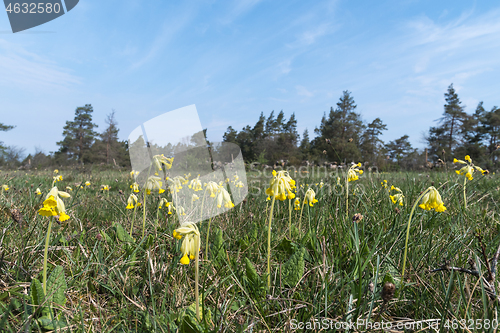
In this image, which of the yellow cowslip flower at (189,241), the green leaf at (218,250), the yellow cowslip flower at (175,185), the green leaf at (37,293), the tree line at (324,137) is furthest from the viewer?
the tree line at (324,137)

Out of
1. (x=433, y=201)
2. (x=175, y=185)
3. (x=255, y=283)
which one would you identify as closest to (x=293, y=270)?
(x=255, y=283)

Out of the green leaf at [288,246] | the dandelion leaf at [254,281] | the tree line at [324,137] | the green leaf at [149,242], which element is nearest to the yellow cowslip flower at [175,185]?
the green leaf at [149,242]

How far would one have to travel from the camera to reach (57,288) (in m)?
1.48

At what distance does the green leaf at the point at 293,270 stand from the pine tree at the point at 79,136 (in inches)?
2259

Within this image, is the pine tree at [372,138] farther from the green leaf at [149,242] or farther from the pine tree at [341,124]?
the green leaf at [149,242]

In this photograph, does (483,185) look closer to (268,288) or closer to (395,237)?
(395,237)

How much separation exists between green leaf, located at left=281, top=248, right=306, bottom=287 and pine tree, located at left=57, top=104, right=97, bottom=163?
57379mm

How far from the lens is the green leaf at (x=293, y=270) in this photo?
1831 millimetres

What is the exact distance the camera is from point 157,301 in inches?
66.6

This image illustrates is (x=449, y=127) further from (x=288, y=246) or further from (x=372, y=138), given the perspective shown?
(x=288, y=246)

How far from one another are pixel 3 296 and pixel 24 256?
1.77 ft

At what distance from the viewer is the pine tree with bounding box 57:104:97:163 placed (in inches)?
2058

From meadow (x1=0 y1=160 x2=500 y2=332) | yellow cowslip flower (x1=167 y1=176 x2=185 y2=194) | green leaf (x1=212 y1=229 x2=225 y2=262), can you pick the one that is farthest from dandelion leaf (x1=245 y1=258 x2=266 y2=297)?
yellow cowslip flower (x1=167 y1=176 x2=185 y2=194)

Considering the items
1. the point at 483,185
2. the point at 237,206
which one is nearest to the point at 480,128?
the point at 483,185
